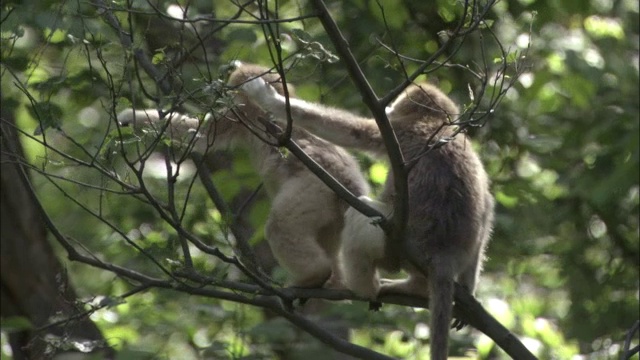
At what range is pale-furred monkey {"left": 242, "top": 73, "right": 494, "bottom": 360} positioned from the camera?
6727 mm

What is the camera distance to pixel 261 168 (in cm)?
811

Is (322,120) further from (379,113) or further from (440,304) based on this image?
(379,113)

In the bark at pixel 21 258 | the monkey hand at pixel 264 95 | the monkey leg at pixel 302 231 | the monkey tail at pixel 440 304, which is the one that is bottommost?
the monkey tail at pixel 440 304

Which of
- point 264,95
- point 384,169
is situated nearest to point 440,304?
point 264,95

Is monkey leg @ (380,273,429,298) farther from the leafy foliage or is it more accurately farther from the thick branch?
the thick branch

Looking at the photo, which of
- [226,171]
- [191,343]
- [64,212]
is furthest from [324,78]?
[64,212]

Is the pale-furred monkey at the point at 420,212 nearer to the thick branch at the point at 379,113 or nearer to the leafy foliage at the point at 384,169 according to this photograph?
the leafy foliage at the point at 384,169

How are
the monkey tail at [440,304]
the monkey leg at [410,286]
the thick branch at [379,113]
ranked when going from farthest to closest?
the monkey leg at [410,286] → the monkey tail at [440,304] → the thick branch at [379,113]

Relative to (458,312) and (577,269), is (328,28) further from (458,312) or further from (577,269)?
(577,269)

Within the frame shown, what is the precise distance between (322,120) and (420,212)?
2.68ft

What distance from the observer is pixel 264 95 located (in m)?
6.81

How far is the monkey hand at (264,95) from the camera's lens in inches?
267

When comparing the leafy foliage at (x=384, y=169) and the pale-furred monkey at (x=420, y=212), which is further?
the leafy foliage at (x=384, y=169)

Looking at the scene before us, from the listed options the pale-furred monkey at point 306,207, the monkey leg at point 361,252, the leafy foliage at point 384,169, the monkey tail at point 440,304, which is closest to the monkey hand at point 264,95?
the pale-furred monkey at point 306,207
